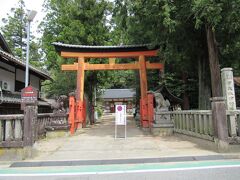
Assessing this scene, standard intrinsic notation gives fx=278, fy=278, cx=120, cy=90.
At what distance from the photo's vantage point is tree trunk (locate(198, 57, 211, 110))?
50.0 ft

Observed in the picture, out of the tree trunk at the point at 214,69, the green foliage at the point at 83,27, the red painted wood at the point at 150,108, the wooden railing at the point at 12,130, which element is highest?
the green foliage at the point at 83,27

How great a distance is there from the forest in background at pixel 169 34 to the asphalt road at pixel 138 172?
5930 mm

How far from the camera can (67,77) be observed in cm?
2722

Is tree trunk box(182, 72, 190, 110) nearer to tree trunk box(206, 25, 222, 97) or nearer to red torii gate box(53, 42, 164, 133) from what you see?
red torii gate box(53, 42, 164, 133)

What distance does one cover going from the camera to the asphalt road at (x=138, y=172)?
21.0ft

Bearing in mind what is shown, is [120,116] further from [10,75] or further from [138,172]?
[10,75]

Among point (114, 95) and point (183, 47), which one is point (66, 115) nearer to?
point (183, 47)

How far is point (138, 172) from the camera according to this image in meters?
6.89

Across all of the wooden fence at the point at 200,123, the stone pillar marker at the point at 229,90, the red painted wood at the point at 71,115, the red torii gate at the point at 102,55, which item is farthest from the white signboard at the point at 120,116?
the stone pillar marker at the point at 229,90

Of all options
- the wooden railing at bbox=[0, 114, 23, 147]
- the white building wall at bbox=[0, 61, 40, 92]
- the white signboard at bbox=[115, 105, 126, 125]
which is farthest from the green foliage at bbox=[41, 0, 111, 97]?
the wooden railing at bbox=[0, 114, 23, 147]

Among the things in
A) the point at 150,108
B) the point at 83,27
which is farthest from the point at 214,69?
the point at 83,27

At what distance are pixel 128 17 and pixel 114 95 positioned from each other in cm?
5298

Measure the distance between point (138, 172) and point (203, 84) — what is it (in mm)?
9887

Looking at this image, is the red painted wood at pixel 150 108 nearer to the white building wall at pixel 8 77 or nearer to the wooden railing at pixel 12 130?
the white building wall at pixel 8 77
